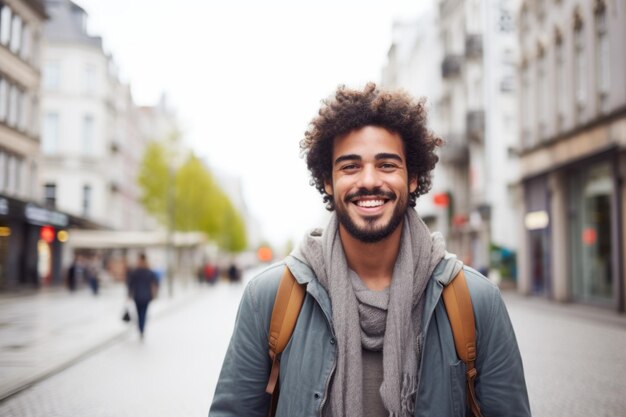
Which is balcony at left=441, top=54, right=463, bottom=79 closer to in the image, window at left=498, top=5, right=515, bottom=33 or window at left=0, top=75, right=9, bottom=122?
window at left=498, top=5, right=515, bottom=33

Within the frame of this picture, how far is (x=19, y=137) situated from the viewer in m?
34.7

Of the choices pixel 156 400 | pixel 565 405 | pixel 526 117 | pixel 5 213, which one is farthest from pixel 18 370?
pixel 526 117

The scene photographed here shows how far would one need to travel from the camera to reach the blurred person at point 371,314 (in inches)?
98.5

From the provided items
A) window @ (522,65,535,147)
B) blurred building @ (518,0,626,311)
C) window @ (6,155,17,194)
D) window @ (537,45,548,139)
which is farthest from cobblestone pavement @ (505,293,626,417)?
window @ (6,155,17,194)

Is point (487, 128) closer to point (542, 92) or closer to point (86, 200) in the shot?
point (542, 92)

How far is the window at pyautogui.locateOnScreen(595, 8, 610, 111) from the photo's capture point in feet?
74.8

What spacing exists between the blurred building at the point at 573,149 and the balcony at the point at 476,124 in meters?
8.26

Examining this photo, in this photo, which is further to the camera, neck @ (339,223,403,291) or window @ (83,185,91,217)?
window @ (83,185,91,217)

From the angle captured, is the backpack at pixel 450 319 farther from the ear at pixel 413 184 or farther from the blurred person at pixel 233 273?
the blurred person at pixel 233 273

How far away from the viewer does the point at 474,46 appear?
40.1 m

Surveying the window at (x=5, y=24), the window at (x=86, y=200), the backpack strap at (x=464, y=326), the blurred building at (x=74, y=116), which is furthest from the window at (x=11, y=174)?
the backpack strap at (x=464, y=326)

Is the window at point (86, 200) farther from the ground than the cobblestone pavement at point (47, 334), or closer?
farther from the ground

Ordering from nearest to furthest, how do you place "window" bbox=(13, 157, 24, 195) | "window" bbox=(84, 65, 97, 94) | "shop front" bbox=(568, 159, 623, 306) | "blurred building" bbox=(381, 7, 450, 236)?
"shop front" bbox=(568, 159, 623, 306) < "window" bbox=(13, 157, 24, 195) < "blurred building" bbox=(381, 7, 450, 236) < "window" bbox=(84, 65, 97, 94)

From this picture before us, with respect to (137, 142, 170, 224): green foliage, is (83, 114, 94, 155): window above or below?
above
